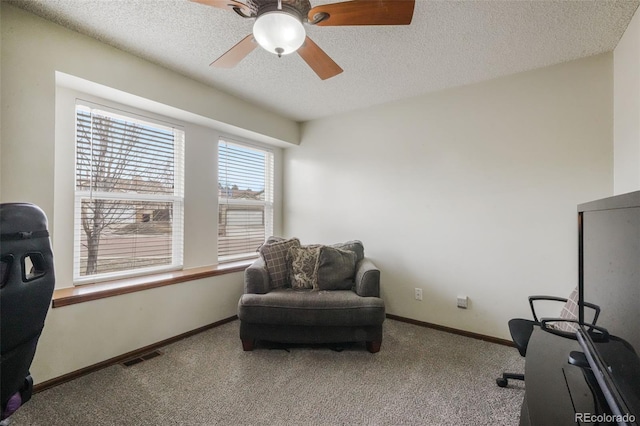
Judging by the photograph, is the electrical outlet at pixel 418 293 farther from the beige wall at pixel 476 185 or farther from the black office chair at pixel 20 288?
the black office chair at pixel 20 288

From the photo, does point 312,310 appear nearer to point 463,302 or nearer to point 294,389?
point 294,389

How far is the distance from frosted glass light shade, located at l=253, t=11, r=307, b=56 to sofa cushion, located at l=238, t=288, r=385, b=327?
6.13ft

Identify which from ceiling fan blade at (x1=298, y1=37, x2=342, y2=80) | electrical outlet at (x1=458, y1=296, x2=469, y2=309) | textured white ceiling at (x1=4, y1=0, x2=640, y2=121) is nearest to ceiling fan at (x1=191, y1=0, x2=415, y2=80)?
ceiling fan blade at (x1=298, y1=37, x2=342, y2=80)

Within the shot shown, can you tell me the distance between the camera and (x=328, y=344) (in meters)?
2.51

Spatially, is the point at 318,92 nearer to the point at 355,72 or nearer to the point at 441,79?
the point at 355,72

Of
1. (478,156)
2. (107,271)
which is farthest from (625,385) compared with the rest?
(107,271)

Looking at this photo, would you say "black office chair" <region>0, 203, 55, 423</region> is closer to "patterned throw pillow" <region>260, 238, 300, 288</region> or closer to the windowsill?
the windowsill

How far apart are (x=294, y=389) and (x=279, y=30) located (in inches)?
84.5

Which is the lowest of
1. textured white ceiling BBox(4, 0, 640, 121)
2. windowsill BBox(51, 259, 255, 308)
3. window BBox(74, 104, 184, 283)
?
windowsill BBox(51, 259, 255, 308)

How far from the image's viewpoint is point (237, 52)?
1.74 m

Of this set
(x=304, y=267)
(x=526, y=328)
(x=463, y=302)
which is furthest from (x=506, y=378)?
(x=304, y=267)

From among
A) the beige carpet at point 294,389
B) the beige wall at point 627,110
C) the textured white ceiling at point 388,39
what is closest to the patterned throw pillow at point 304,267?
the beige carpet at point 294,389

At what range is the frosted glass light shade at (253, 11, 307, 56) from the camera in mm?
1329

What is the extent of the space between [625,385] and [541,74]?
8.42 ft
